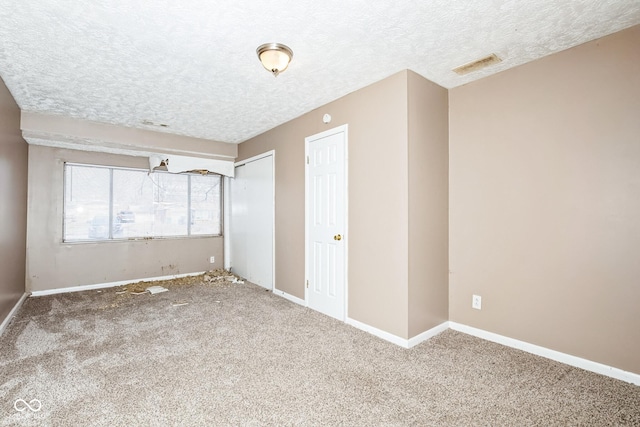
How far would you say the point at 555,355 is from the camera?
237 cm

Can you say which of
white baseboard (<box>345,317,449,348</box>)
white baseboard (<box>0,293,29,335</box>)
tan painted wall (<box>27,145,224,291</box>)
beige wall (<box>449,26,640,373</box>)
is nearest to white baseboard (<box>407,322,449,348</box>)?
white baseboard (<box>345,317,449,348</box>)

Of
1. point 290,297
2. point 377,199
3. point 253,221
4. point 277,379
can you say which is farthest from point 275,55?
point 253,221

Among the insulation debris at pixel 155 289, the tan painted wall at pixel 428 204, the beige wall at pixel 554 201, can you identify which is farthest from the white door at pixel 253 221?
the beige wall at pixel 554 201

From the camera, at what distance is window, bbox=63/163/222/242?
4684 mm

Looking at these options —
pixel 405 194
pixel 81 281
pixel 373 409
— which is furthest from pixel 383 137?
pixel 81 281

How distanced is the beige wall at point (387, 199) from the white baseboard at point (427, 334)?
0.06 metres

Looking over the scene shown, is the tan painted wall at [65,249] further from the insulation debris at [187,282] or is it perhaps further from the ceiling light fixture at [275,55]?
the ceiling light fixture at [275,55]

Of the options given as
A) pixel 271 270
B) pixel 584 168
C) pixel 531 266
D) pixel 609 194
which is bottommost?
pixel 271 270

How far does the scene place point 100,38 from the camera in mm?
2188

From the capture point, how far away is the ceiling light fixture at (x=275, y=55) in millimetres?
2258

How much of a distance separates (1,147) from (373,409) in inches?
Result: 158

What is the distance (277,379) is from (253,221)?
322 cm

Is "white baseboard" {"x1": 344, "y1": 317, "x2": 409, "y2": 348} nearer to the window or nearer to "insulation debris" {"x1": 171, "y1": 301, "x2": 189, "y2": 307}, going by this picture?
"insulation debris" {"x1": 171, "y1": 301, "x2": 189, "y2": 307}

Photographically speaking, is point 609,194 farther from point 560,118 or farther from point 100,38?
point 100,38
